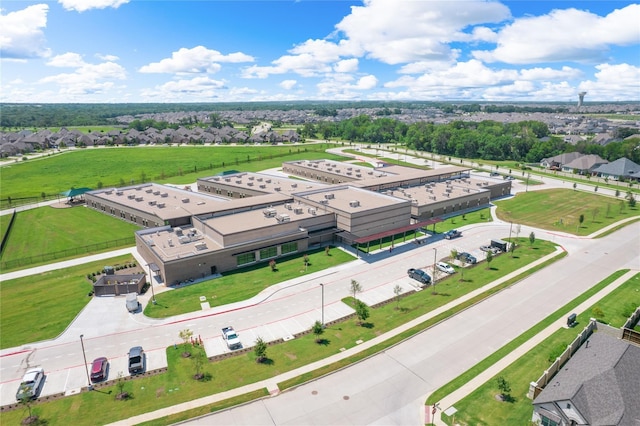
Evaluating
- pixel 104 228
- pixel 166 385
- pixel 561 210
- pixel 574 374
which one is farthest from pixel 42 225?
pixel 561 210

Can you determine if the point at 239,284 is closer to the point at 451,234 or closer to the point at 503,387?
the point at 503,387

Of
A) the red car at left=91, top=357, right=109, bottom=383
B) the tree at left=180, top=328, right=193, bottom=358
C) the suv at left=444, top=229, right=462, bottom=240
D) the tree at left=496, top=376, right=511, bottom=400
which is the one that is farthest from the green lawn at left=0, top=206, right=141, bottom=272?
the tree at left=496, top=376, right=511, bottom=400

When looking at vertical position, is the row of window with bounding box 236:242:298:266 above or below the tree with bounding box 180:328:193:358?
above

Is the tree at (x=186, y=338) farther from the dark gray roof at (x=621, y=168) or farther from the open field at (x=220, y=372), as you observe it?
the dark gray roof at (x=621, y=168)

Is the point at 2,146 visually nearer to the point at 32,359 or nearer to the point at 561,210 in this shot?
the point at 32,359

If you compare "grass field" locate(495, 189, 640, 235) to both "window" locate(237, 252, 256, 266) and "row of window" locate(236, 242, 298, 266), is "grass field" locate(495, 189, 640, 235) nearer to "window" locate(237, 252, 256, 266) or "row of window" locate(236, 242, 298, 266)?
"row of window" locate(236, 242, 298, 266)

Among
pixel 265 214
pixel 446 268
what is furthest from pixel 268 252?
pixel 446 268
